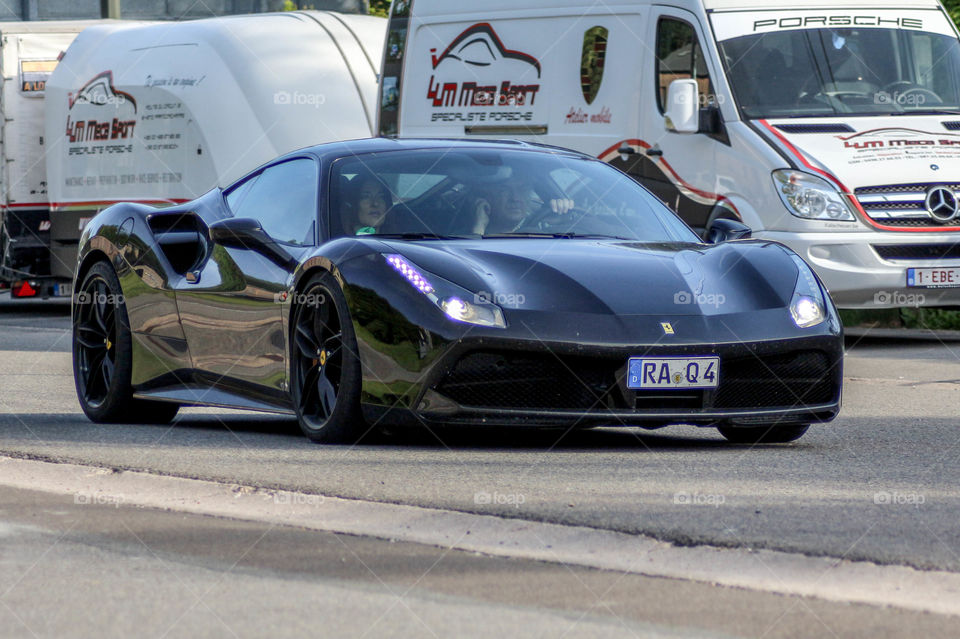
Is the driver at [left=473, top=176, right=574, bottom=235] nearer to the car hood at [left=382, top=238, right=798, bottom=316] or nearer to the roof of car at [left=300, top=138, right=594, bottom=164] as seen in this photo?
the car hood at [left=382, top=238, right=798, bottom=316]

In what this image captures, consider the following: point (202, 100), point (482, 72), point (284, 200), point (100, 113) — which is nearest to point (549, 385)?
point (284, 200)

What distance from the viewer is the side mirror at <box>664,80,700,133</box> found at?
1250cm

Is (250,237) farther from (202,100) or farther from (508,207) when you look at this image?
(202,100)

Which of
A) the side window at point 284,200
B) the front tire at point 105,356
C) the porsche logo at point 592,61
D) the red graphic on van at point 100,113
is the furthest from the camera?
the red graphic on van at point 100,113

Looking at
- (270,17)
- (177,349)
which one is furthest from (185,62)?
(177,349)

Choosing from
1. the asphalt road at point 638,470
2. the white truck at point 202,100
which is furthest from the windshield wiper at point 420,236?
the white truck at point 202,100

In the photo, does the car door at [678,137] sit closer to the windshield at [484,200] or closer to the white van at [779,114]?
the white van at [779,114]

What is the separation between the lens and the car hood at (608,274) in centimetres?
630

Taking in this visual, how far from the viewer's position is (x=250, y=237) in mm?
7301

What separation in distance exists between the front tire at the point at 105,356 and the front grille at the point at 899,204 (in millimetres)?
5831

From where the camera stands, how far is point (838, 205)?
40.2 ft

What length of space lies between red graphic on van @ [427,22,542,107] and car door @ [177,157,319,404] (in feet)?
20.8

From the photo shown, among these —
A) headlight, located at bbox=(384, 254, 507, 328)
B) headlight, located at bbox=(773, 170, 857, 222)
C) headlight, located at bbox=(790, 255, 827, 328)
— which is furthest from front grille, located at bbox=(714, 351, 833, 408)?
headlight, located at bbox=(773, 170, 857, 222)

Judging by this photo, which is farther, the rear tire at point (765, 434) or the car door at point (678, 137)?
the car door at point (678, 137)
